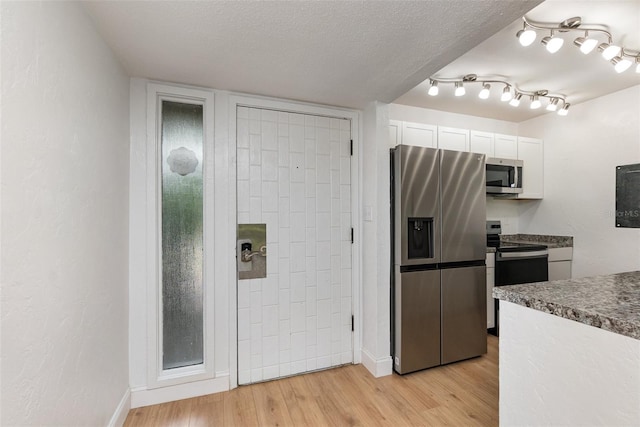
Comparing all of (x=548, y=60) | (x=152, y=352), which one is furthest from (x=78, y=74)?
(x=548, y=60)

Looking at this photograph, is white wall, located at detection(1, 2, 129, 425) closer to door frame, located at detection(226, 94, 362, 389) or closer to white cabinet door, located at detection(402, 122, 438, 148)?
door frame, located at detection(226, 94, 362, 389)

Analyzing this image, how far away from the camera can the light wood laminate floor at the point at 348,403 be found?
1.82 metres

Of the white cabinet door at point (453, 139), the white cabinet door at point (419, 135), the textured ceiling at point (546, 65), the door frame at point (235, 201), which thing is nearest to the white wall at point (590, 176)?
the textured ceiling at point (546, 65)

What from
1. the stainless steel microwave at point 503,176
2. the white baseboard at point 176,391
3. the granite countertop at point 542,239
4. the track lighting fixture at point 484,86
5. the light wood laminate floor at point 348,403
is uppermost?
the track lighting fixture at point 484,86

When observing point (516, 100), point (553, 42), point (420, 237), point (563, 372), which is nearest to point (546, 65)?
point (516, 100)

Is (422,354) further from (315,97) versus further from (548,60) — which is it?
(548,60)

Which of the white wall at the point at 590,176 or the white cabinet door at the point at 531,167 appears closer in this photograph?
the white wall at the point at 590,176

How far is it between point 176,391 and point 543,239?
13.2 feet

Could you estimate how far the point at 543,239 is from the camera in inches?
135

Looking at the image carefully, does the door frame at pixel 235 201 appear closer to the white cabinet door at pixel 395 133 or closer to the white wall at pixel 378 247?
the white wall at pixel 378 247

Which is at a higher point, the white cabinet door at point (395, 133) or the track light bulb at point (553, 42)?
the track light bulb at point (553, 42)

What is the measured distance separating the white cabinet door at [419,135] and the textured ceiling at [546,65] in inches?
12.2

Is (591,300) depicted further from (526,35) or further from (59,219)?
(59,219)

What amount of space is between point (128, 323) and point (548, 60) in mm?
3595
